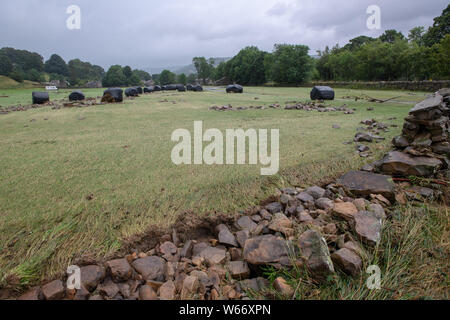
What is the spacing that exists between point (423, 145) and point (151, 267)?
2.78 meters

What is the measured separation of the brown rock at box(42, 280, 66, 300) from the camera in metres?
1.13

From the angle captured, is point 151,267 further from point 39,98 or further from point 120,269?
point 39,98

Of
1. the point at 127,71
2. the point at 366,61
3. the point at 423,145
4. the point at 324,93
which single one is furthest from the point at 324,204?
the point at 127,71

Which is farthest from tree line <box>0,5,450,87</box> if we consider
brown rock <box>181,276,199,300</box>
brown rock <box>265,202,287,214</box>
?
brown rock <box>181,276,199,300</box>

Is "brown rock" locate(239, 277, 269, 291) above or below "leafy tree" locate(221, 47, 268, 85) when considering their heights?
below

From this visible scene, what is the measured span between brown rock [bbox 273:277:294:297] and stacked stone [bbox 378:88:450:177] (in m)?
1.78

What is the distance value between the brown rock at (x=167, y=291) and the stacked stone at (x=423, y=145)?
2182 mm

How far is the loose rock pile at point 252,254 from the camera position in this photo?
118cm

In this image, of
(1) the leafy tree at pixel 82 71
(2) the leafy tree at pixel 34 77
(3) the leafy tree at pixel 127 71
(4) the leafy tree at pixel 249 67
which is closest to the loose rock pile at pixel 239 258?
(4) the leafy tree at pixel 249 67

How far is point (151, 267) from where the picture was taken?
4.33 feet

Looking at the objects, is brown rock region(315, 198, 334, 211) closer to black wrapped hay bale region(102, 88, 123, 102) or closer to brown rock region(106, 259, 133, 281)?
brown rock region(106, 259, 133, 281)

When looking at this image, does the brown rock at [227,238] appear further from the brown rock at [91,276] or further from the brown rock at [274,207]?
the brown rock at [91,276]

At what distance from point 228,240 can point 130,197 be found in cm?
89

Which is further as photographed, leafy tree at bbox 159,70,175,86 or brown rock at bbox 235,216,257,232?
leafy tree at bbox 159,70,175,86
